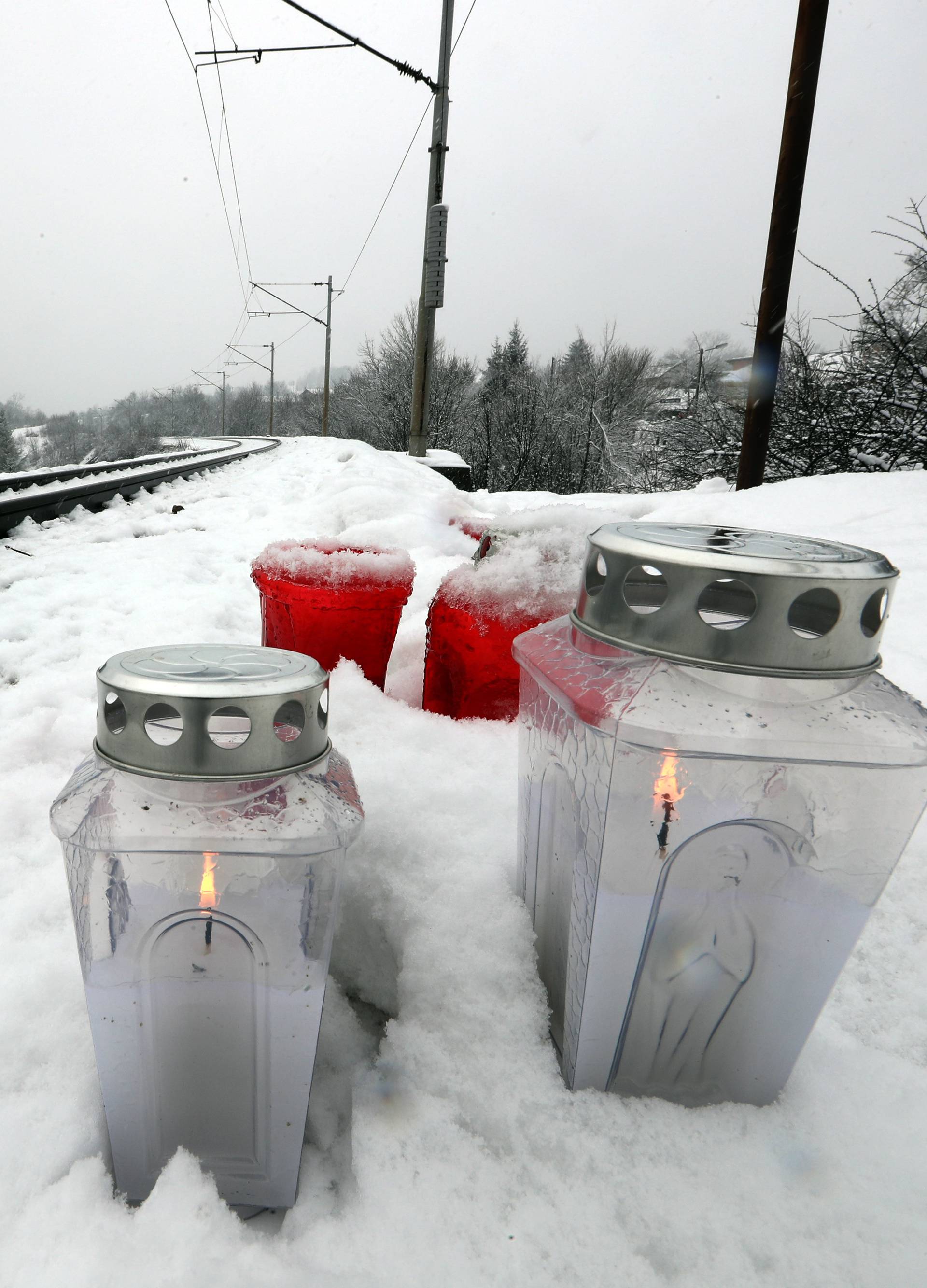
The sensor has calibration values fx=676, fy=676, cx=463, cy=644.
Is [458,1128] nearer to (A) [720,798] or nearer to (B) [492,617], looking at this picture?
(A) [720,798]

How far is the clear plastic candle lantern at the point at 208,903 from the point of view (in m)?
0.47

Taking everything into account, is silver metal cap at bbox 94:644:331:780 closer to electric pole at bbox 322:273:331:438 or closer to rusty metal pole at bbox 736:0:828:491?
rusty metal pole at bbox 736:0:828:491

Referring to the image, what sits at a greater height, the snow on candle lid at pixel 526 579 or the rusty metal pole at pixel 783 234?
the rusty metal pole at pixel 783 234

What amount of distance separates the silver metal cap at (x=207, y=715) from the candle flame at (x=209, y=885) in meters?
0.06

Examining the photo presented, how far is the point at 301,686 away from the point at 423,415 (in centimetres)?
824

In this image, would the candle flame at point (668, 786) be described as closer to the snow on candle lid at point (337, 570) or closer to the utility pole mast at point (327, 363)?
the snow on candle lid at point (337, 570)

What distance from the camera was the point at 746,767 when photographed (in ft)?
1.62

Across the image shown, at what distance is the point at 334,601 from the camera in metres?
1.16

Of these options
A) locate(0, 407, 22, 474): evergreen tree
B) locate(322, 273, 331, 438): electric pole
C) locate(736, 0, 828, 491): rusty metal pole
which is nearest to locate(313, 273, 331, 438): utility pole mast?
locate(322, 273, 331, 438): electric pole

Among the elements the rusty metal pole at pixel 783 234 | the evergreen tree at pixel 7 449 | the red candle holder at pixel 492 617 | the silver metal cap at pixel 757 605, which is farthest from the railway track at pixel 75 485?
the evergreen tree at pixel 7 449

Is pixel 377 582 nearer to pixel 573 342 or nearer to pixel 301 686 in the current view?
pixel 301 686

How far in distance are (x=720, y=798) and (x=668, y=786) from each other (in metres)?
0.04

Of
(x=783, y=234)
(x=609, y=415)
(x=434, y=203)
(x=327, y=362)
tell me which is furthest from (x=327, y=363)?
(x=783, y=234)

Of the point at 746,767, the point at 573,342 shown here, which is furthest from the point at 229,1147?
the point at 573,342
